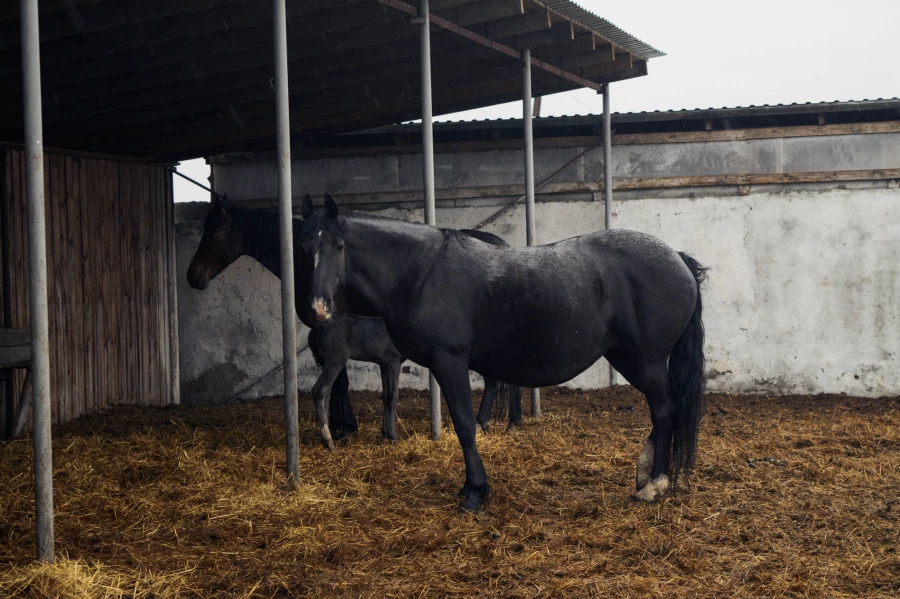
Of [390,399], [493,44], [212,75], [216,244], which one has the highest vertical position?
[493,44]

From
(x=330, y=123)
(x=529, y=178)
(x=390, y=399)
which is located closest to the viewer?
(x=390, y=399)

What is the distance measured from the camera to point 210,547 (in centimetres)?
452

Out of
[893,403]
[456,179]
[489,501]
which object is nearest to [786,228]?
[893,403]

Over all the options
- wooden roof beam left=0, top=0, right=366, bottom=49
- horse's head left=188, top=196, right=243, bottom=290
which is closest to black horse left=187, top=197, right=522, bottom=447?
horse's head left=188, top=196, right=243, bottom=290

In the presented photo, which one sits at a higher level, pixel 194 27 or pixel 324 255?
pixel 194 27

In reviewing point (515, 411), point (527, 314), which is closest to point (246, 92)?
point (515, 411)

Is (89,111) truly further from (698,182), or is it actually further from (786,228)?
(786,228)

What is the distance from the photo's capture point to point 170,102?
28.3 ft

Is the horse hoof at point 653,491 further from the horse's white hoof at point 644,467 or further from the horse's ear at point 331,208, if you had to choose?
the horse's ear at point 331,208

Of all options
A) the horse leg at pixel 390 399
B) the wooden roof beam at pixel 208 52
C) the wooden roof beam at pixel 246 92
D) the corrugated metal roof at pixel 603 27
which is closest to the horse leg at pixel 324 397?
the horse leg at pixel 390 399

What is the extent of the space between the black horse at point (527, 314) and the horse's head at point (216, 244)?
294 cm

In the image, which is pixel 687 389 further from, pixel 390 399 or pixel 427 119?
pixel 427 119

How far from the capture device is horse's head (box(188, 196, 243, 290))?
802 cm

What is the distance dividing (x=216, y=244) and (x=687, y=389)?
184 inches
